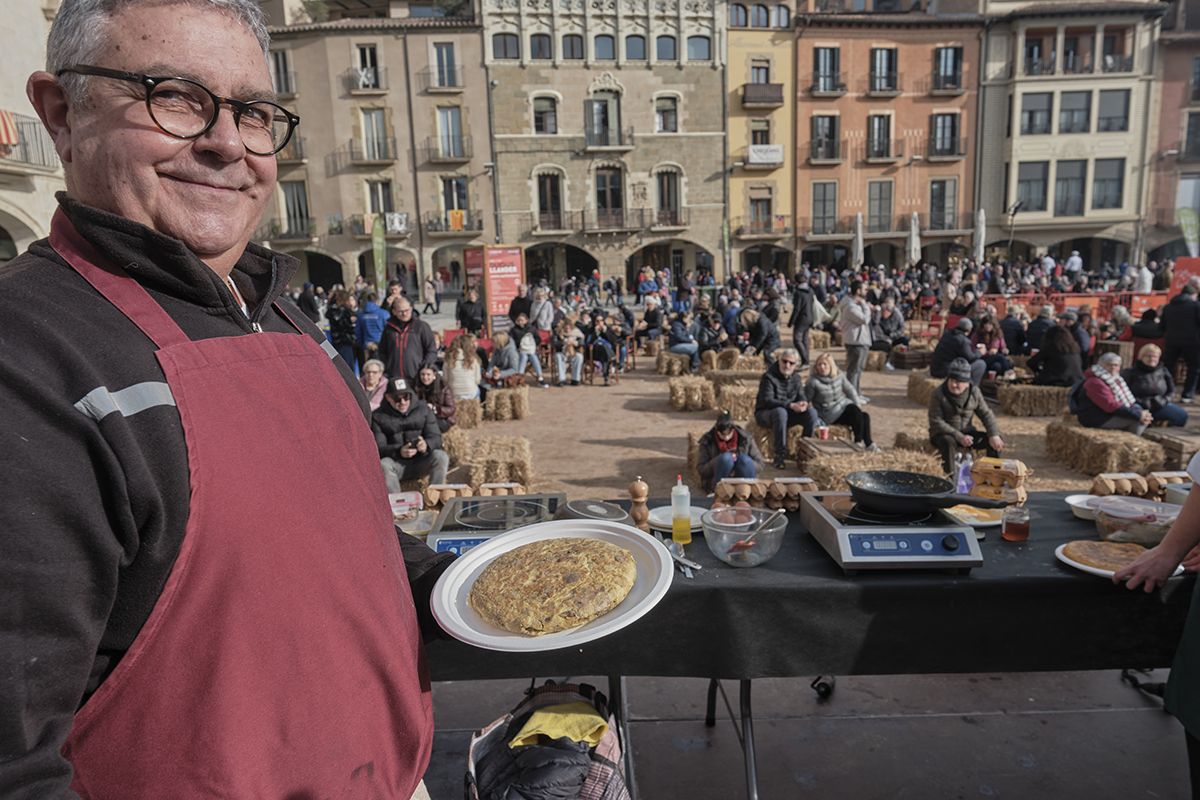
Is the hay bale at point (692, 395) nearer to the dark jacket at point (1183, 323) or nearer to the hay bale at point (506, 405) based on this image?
the hay bale at point (506, 405)

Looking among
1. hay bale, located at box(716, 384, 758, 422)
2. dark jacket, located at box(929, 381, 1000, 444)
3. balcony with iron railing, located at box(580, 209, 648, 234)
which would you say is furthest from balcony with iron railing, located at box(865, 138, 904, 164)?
dark jacket, located at box(929, 381, 1000, 444)

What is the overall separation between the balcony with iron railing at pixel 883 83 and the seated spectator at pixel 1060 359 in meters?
25.2

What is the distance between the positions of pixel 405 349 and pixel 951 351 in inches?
260

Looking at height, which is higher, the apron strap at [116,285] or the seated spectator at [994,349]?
the apron strap at [116,285]

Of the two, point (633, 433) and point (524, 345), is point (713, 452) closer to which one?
point (633, 433)

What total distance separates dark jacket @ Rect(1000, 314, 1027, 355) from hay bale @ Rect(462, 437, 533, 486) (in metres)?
A: 9.36

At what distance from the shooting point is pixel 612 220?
100 ft

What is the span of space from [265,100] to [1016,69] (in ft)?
121

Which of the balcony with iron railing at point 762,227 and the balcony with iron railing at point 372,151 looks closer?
the balcony with iron railing at point 372,151

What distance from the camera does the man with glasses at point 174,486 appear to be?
2.49 ft

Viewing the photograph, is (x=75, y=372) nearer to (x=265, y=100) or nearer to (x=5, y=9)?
(x=265, y=100)

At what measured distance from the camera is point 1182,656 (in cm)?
211

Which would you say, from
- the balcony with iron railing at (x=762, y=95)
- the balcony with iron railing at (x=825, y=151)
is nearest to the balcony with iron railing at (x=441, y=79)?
the balcony with iron railing at (x=762, y=95)

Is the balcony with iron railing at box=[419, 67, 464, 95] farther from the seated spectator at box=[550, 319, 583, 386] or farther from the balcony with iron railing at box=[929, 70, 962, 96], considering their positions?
the balcony with iron railing at box=[929, 70, 962, 96]
